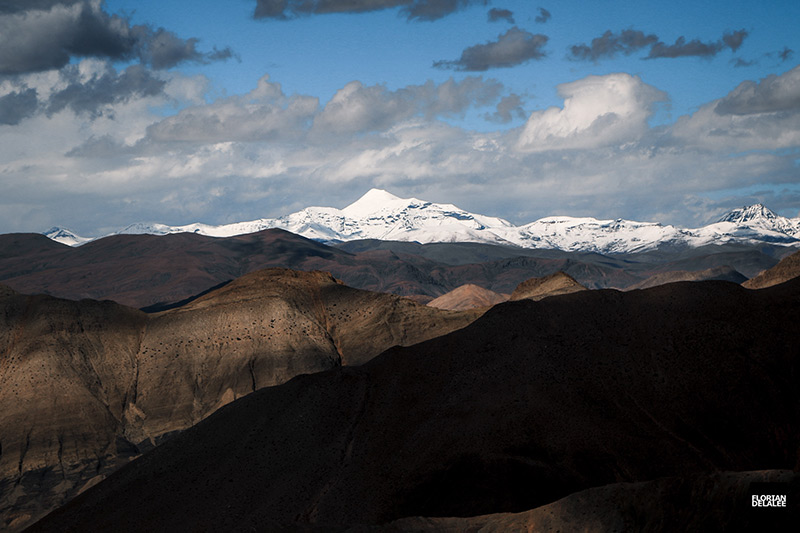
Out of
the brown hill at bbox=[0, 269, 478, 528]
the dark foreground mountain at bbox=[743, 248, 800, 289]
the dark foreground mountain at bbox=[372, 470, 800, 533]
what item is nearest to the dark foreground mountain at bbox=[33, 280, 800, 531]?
the dark foreground mountain at bbox=[372, 470, 800, 533]

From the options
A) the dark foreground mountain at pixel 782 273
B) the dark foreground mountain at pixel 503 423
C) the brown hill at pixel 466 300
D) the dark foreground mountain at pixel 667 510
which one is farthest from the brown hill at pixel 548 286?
the dark foreground mountain at pixel 667 510

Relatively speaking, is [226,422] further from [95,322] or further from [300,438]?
[95,322]

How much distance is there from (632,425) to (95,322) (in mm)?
73607

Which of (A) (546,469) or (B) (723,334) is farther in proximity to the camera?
(B) (723,334)

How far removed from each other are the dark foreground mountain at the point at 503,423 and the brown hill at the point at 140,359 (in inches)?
1279

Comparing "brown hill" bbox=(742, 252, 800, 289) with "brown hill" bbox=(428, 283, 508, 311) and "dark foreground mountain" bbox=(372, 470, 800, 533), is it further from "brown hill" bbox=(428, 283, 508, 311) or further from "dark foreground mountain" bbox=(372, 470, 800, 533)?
"brown hill" bbox=(428, 283, 508, 311)

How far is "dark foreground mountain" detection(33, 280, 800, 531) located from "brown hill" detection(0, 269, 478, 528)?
107 feet

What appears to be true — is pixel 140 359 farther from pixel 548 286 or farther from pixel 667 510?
pixel 667 510

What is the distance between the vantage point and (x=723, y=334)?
2365 inches

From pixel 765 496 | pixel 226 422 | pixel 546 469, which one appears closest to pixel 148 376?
pixel 226 422

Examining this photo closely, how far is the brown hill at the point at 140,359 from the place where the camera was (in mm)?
84875

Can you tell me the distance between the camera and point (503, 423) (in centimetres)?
5134

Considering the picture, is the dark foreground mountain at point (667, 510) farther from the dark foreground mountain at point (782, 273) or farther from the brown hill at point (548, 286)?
the brown hill at point (548, 286)

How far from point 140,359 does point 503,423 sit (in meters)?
62.3
